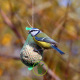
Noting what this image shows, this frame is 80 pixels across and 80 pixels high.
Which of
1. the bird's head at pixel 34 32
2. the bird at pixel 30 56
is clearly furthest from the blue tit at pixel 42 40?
the bird at pixel 30 56

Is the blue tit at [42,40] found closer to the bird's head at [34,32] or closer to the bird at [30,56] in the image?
the bird's head at [34,32]

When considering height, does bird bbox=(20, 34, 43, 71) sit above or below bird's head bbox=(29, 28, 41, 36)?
below

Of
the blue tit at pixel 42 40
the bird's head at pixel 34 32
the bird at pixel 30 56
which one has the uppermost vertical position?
the bird's head at pixel 34 32

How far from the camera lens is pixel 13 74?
4863mm

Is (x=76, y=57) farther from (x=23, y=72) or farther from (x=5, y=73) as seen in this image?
(x=5, y=73)

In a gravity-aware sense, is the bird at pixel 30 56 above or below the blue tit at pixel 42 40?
below

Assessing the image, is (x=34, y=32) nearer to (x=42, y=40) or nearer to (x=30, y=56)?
(x=42, y=40)

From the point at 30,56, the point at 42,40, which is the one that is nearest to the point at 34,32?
the point at 42,40

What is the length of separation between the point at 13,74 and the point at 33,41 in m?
2.89

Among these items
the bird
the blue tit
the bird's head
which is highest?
the bird's head

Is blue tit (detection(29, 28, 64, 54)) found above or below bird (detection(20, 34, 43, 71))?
above

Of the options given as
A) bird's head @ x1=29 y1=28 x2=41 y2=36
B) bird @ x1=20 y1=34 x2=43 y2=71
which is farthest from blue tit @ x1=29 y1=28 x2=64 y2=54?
bird @ x1=20 y1=34 x2=43 y2=71

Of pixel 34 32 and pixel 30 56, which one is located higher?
pixel 34 32

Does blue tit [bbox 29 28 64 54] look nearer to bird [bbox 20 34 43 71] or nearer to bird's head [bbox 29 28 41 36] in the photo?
bird's head [bbox 29 28 41 36]
